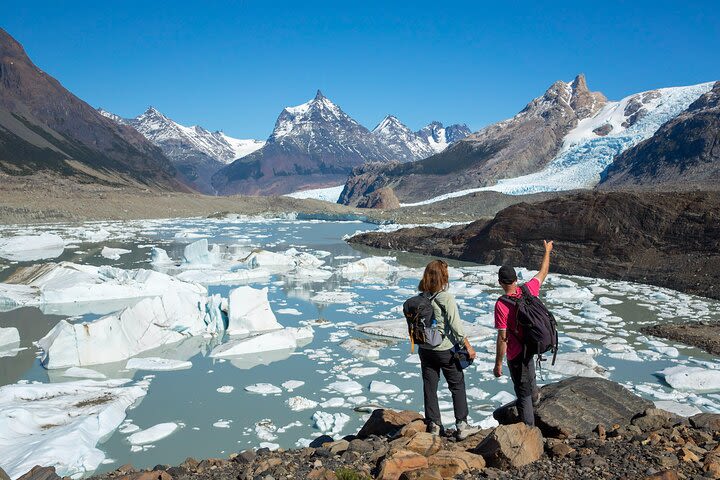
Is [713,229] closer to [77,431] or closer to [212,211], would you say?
[77,431]

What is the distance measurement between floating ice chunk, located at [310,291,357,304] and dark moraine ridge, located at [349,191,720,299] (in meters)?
8.52

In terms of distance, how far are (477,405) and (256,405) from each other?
261cm

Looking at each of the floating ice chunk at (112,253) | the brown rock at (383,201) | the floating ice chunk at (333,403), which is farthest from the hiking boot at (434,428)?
the brown rock at (383,201)

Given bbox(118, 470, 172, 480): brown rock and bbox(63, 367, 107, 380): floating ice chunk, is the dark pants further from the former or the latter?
bbox(63, 367, 107, 380): floating ice chunk

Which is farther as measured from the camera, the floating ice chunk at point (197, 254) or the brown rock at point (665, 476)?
the floating ice chunk at point (197, 254)

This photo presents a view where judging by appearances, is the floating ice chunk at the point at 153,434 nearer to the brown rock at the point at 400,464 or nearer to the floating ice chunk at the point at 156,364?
the floating ice chunk at the point at 156,364

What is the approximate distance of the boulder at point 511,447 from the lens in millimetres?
3873

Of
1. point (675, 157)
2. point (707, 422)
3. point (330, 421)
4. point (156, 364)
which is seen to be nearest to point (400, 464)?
point (330, 421)

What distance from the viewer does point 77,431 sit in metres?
5.73

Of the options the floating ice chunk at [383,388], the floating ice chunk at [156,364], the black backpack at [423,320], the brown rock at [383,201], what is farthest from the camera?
the brown rock at [383,201]

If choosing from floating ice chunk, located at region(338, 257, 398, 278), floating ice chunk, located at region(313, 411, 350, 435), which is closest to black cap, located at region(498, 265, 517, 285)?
floating ice chunk, located at region(313, 411, 350, 435)

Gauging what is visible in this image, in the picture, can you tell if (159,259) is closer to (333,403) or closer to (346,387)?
(346,387)

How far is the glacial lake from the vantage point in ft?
19.9

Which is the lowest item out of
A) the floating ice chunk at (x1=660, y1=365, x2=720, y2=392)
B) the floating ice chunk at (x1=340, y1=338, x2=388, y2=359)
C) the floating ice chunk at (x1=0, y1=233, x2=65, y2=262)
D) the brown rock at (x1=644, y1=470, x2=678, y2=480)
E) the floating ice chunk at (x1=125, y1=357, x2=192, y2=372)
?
the floating ice chunk at (x1=660, y1=365, x2=720, y2=392)
